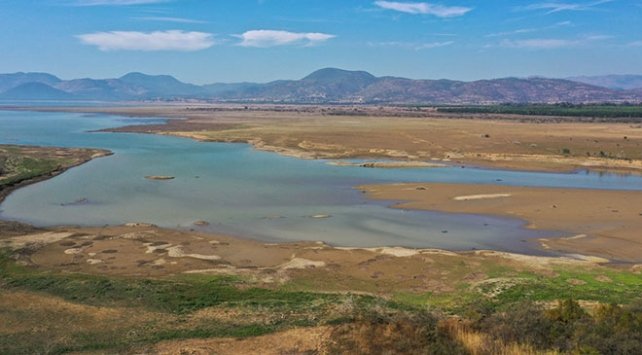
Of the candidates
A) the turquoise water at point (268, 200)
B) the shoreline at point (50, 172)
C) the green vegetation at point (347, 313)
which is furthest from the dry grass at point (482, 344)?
the shoreline at point (50, 172)

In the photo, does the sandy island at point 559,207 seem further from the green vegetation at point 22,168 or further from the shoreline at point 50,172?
the green vegetation at point 22,168

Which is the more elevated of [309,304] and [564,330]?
[564,330]

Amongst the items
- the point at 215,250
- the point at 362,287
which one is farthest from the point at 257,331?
the point at 215,250

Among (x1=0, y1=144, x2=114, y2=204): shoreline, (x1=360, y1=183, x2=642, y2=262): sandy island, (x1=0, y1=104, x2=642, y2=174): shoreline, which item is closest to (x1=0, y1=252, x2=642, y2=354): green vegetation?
(x1=360, y1=183, x2=642, y2=262): sandy island

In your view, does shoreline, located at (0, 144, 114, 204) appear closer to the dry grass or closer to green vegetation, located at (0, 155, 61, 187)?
green vegetation, located at (0, 155, 61, 187)

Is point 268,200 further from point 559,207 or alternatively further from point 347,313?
point 347,313

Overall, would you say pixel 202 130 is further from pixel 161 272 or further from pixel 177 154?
pixel 161 272

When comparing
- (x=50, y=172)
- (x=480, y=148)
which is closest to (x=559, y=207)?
(x=480, y=148)
